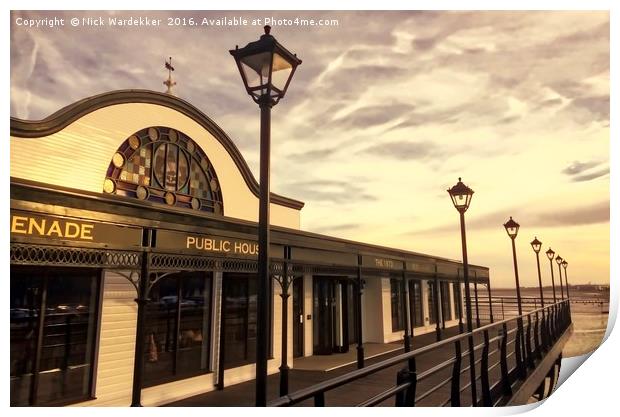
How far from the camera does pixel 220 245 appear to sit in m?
7.54

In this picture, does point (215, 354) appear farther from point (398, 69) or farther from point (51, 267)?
point (398, 69)

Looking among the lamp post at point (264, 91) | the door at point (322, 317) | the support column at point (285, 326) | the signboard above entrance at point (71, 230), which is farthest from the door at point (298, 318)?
the lamp post at point (264, 91)

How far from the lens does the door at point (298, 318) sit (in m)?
11.8

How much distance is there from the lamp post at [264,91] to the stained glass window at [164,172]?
15.0 feet

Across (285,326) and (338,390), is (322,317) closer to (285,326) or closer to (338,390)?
(285,326)

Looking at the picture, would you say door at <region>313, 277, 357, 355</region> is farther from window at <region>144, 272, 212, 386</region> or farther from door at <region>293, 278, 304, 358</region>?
window at <region>144, 272, 212, 386</region>

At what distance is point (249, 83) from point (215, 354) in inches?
242

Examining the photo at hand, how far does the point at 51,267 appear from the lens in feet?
20.2

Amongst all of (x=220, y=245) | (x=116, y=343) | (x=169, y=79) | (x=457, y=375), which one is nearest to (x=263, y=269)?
(x=457, y=375)

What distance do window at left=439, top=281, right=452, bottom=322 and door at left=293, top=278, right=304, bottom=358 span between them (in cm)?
1067

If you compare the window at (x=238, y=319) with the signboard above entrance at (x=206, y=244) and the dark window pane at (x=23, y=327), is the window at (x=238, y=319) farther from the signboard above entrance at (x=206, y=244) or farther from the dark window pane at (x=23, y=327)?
the dark window pane at (x=23, y=327)

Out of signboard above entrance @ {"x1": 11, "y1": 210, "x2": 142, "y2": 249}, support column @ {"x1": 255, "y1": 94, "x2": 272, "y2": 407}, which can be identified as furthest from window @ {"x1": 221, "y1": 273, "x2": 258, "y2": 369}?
support column @ {"x1": 255, "y1": 94, "x2": 272, "y2": 407}

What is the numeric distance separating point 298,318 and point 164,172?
18.0 feet

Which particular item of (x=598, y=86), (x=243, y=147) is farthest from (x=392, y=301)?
(x=598, y=86)
